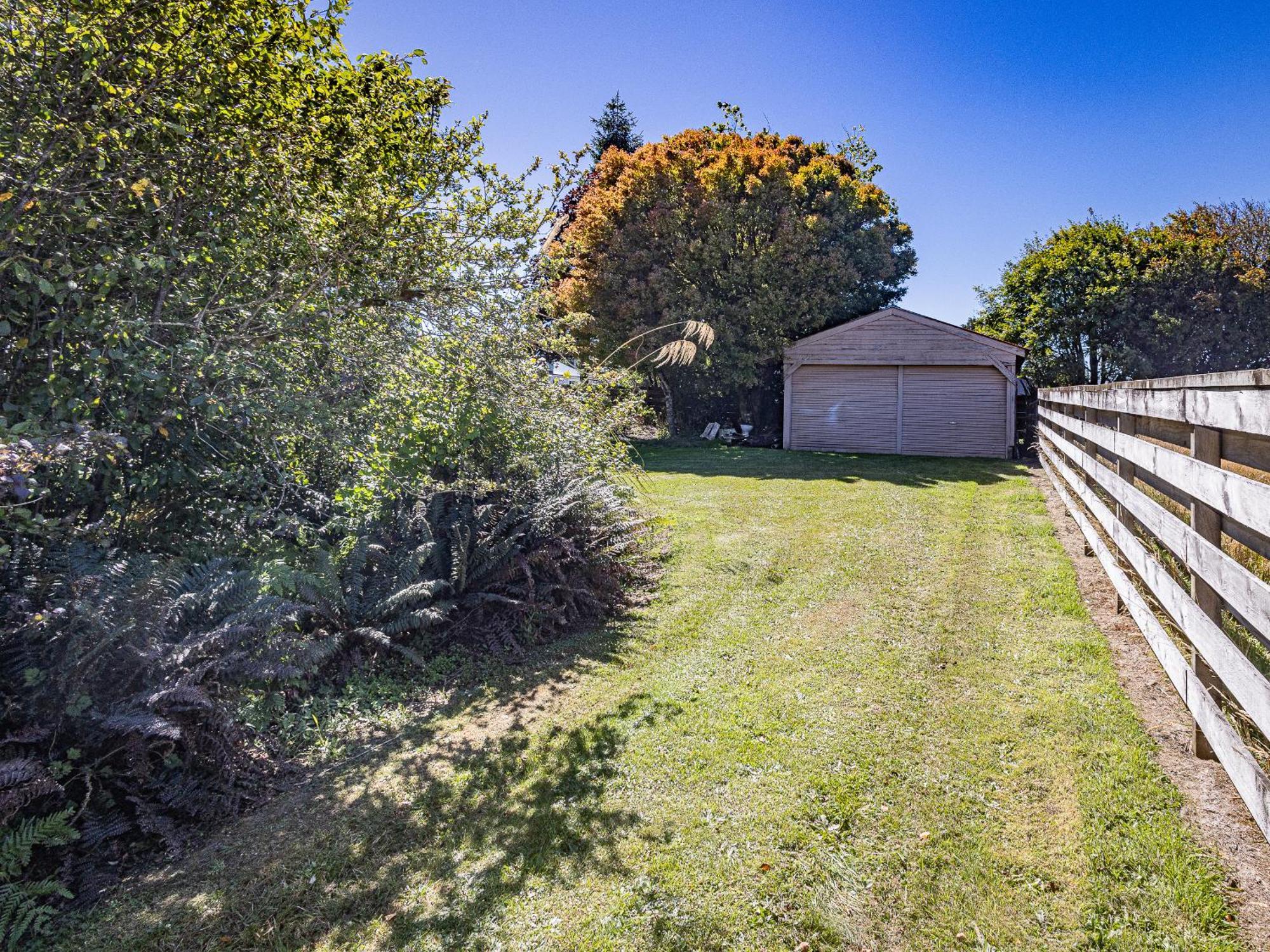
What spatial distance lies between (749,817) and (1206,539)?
2.04 metres

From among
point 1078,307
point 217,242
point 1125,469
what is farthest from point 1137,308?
point 217,242

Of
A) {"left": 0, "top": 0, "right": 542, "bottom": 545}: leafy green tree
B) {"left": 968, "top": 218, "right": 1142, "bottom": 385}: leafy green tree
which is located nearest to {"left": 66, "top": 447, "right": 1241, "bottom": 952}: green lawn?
{"left": 0, "top": 0, "right": 542, "bottom": 545}: leafy green tree

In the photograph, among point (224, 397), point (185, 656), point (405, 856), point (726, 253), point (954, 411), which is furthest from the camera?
point (726, 253)

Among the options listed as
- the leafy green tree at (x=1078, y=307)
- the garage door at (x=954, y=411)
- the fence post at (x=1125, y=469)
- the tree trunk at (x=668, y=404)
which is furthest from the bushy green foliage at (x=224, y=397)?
the leafy green tree at (x=1078, y=307)

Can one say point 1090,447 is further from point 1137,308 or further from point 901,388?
point 1137,308

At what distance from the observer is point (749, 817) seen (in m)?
2.37

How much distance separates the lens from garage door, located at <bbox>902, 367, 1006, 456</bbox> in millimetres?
14320

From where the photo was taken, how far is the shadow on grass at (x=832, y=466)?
36.0 feet

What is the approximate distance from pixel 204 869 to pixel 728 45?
11.7 m

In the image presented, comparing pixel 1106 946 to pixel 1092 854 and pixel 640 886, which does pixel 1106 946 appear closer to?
pixel 1092 854

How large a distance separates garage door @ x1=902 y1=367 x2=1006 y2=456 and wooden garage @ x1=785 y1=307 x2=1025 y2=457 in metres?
0.02

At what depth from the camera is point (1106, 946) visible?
171 centimetres

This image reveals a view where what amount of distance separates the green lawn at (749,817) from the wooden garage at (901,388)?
37.6 ft

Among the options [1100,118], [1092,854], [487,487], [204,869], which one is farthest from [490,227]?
[1100,118]
